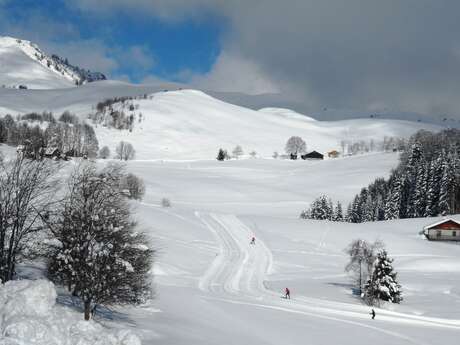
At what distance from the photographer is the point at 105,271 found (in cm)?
2264

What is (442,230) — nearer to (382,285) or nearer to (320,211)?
(320,211)

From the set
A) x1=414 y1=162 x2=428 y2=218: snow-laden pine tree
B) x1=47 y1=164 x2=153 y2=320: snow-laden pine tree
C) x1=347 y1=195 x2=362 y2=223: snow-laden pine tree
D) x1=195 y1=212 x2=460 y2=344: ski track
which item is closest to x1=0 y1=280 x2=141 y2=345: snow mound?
x1=47 y1=164 x2=153 y2=320: snow-laden pine tree

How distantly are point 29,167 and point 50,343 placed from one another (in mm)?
12175

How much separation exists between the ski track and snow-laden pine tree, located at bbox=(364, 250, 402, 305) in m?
3.23

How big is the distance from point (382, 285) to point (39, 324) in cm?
3755

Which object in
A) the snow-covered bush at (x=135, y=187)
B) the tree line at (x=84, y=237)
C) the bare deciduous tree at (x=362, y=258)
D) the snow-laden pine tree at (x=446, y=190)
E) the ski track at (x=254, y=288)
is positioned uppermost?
the snow-laden pine tree at (x=446, y=190)

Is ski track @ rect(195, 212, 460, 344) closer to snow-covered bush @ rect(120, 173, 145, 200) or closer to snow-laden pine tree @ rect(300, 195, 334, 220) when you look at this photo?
snow-laden pine tree @ rect(300, 195, 334, 220)

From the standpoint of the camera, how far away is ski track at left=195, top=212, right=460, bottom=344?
3788 cm

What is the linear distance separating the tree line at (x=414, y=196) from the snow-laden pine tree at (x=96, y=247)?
88.3m

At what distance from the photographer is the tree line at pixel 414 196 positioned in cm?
10425

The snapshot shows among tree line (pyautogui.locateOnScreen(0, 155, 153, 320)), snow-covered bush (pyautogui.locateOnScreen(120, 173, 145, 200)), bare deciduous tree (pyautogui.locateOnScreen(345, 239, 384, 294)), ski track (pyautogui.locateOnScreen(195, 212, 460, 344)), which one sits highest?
snow-covered bush (pyautogui.locateOnScreen(120, 173, 145, 200))

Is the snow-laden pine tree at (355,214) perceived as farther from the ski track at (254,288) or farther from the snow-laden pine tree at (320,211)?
the ski track at (254,288)

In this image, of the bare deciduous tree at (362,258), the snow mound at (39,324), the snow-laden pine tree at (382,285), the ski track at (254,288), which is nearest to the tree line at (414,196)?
the ski track at (254,288)

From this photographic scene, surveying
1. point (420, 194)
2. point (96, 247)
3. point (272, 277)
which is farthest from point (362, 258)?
point (420, 194)
